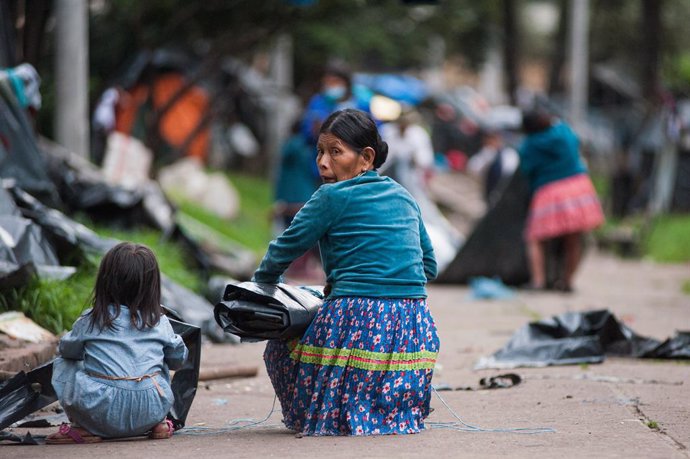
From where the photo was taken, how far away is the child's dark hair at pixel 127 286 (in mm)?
5242

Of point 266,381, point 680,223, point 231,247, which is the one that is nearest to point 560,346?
point 266,381

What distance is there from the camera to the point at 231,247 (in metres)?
12.7

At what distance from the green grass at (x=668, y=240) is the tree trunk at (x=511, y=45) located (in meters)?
10.7

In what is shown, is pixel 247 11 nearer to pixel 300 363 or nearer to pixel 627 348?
pixel 627 348

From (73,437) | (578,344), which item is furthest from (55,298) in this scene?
(578,344)

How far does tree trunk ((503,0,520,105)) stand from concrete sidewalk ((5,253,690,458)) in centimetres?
2473

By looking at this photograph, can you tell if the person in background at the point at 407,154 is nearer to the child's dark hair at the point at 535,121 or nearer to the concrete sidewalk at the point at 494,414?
the child's dark hair at the point at 535,121

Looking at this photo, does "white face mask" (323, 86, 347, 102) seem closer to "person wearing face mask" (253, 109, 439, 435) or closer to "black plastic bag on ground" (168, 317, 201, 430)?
"black plastic bag on ground" (168, 317, 201, 430)

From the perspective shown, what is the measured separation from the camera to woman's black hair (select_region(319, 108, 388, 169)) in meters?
5.28

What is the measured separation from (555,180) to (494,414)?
7.38 m

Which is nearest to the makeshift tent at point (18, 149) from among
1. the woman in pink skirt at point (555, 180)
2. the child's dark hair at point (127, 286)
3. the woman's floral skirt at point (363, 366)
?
the child's dark hair at point (127, 286)

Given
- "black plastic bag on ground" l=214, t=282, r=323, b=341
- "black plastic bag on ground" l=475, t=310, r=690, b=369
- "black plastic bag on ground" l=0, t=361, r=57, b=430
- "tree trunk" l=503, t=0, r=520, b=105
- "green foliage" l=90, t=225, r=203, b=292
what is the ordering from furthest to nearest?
1. "tree trunk" l=503, t=0, r=520, b=105
2. "green foliage" l=90, t=225, r=203, b=292
3. "black plastic bag on ground" l=475, t=310, r=690, b=369
4. "black plastic bag on ground" l=0, t=361, r=57, b=430
5. "black plastic bag on ground" l=214, t=282, r=323, b=341

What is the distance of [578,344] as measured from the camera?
778cm

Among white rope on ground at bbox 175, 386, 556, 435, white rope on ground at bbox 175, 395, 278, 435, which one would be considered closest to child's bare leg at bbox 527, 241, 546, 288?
white rope on ground at bbox 175, 386, 556, 435
